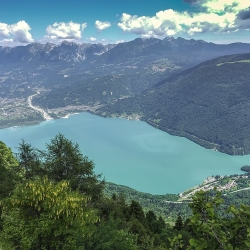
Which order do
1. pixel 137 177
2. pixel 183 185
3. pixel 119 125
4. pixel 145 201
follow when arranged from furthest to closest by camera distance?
1. pixel 119 125
2. pixel 137 177
3. pixel 183 185
4. pixel 145 201

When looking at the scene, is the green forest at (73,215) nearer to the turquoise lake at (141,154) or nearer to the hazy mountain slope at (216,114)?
the turquoise lake at (141,154)

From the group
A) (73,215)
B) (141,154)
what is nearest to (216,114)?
(141,154)

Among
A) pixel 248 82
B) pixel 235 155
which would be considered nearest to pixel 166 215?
pixel 235 155

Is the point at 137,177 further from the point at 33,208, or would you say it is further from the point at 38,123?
the point at 38,123

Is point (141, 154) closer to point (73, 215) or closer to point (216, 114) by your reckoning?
point (216, 114)

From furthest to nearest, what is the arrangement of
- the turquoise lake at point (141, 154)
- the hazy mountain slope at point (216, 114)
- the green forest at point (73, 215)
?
the hazy mountain slope at point (216, 114), the turquoise lake at point (141, 154), the green forest at point (73, 215)

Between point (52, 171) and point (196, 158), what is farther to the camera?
point (196, 158)

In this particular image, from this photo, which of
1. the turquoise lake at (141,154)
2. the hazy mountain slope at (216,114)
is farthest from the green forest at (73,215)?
the hazy mountain slope at (216,114)

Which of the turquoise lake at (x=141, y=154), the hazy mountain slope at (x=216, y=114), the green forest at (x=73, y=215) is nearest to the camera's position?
the green forest at (x=73, y=215)
